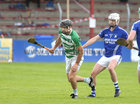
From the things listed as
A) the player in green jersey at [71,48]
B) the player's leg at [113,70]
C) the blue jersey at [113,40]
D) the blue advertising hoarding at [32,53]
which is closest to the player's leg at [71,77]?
the player in green jersey at [71,48]

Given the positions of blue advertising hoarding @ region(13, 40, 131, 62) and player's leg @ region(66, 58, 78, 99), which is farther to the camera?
blue advertising hoarding @ region(13, 40, 131, 62)

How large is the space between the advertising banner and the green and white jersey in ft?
50.7

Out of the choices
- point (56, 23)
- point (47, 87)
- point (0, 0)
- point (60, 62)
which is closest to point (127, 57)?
point (60, 62)

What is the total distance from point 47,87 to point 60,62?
12706 mm

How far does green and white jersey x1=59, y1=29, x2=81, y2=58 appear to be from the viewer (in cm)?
1084

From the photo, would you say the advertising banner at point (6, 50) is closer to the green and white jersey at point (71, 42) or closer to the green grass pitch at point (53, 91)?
the green grass pitch at point (53, 91)

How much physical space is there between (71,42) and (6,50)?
1582cm

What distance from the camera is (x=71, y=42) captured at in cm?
1095

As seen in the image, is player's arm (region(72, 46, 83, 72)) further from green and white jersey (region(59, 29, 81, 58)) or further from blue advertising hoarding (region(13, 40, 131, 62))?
blue advertising hoarding (region(13, 40, 131, 62))

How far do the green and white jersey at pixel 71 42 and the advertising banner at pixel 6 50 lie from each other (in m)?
15.5

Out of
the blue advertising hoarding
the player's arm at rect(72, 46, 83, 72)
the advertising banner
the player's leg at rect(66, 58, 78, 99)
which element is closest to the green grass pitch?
the player's leg at rect(66, 58, 78, 99)

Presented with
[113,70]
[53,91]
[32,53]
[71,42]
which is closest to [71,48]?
[71,42]

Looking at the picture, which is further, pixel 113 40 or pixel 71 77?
pixel 113 40

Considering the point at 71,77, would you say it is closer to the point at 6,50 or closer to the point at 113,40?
the point at 113,40
